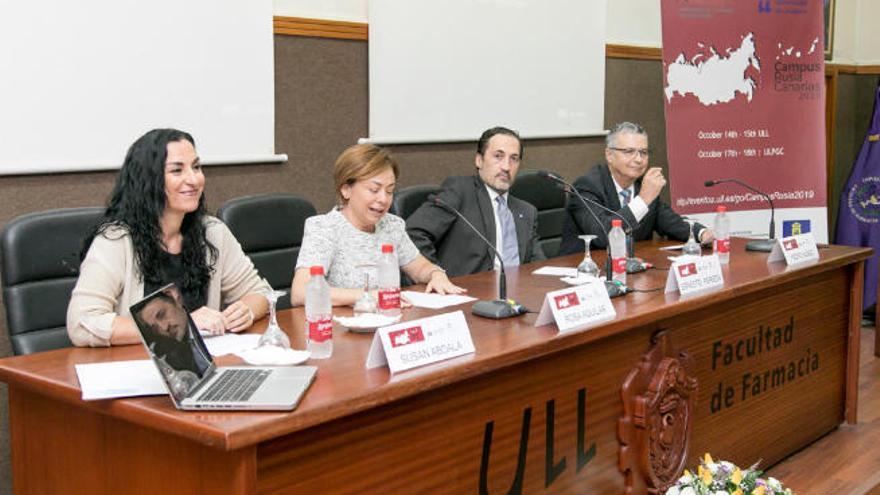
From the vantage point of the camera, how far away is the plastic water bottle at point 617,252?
306cm

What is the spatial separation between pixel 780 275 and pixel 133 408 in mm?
2288

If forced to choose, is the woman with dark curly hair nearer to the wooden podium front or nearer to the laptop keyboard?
the wooden podium front

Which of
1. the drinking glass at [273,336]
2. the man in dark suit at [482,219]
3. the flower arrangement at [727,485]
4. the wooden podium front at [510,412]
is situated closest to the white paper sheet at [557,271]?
the wooden podium front at [510,412]

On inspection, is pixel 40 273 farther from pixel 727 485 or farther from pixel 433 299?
pixel 727 485

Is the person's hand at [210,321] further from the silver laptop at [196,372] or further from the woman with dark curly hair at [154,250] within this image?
the silver laptop at [196,372]

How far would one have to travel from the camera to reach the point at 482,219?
11.9 ft

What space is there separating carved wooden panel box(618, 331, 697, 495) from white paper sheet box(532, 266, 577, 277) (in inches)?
19.9

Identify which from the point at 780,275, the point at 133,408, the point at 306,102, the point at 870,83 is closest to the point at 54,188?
the point at 306,102

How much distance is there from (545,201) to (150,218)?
92.5 inches

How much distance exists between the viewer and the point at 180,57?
11.1 feet

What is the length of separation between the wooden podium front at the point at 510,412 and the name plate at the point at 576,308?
37 millimetres

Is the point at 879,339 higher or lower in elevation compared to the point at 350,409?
lower

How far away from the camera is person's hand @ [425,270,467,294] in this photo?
2859mm

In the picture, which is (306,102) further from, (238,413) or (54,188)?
(238,413)
